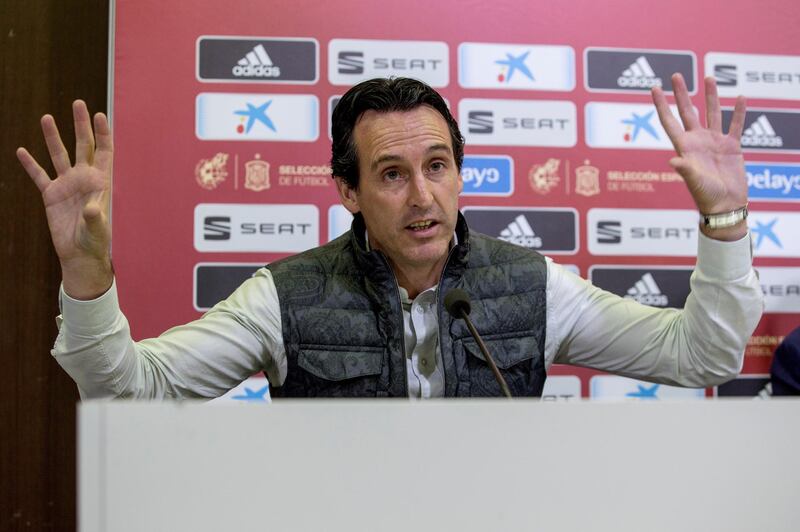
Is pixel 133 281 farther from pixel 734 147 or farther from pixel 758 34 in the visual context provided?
pixel 758 34

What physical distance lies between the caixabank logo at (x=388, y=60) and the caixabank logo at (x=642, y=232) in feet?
2.09

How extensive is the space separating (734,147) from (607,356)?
556 millimetres

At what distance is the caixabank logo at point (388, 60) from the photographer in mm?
2402

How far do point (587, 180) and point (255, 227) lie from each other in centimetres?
101

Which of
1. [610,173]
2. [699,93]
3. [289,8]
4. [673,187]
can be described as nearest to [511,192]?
[610,173]

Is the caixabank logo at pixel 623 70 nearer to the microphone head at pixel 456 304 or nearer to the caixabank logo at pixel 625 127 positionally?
the caixabank logo at pixel 625 127

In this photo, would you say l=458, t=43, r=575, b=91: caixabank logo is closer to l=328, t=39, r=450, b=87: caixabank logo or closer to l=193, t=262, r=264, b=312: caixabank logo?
l=328, t=39, r=450, b=87: caixabank logo

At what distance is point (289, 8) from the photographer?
7.83ft

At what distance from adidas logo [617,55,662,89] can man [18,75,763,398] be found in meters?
0.82

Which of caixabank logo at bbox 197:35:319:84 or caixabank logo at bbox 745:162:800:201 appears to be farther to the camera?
caixabank logo at bbox 745:162:800:201

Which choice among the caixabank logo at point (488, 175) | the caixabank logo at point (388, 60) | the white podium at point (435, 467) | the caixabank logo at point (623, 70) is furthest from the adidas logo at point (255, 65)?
the white podium at point (435, 467)

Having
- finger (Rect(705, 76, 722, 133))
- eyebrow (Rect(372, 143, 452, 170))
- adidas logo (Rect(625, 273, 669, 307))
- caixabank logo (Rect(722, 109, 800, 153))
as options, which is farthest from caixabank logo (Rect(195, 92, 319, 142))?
caixabank logo (Rect(722, 109, 800, 153))

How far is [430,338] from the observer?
1.81m

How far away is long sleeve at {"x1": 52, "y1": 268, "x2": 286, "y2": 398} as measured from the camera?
1.42 metres
